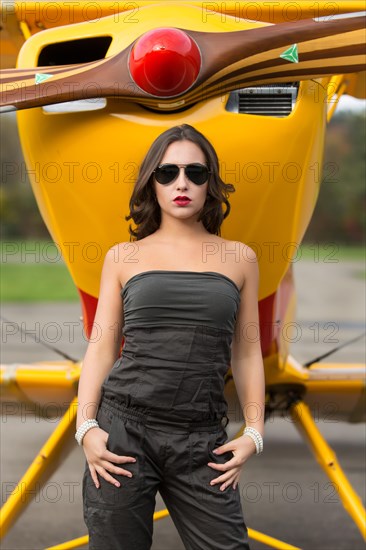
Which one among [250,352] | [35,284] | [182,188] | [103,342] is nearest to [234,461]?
[250,352]

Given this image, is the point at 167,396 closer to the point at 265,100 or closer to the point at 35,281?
the point at 265,100

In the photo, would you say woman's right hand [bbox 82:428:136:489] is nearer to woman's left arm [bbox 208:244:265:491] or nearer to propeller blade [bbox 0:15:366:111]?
woman's left arm [bbox 208:244:265:491]

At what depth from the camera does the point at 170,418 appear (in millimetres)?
1844

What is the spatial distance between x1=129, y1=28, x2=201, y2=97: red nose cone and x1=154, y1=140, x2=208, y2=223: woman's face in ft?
0.86

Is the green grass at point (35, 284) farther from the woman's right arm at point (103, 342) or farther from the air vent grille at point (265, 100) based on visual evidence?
the woman's right arm at point (103, 342)

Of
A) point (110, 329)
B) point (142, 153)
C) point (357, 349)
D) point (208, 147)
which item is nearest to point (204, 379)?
point (110, 329)

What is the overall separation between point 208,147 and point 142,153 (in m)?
0.37

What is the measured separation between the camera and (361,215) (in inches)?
2018

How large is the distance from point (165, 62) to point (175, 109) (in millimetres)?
201

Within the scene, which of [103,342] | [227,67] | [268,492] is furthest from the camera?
[268,492]

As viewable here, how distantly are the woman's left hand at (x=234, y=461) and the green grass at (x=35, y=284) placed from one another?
15.3 m

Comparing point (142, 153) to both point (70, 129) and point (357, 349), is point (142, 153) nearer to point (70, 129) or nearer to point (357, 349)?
point (70, 129)

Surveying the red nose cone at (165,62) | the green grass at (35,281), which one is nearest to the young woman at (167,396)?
the red nose cone at (165,62)

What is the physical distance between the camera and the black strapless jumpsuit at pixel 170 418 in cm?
181
